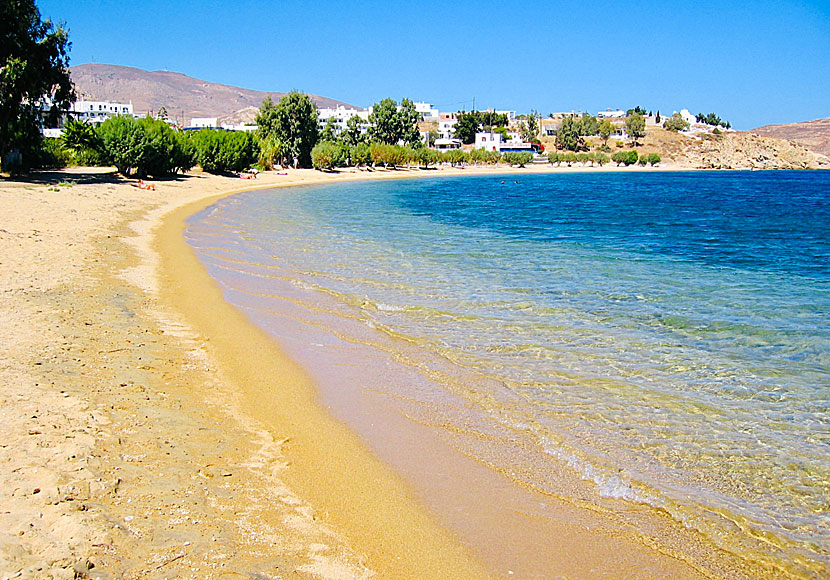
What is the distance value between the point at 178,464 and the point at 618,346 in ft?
21.5

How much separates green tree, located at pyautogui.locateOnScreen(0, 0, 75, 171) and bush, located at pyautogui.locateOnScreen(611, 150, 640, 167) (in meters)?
155

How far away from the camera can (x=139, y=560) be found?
3891 millimetres

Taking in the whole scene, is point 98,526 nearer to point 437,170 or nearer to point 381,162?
point 381,162

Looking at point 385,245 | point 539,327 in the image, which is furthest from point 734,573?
point 385,245

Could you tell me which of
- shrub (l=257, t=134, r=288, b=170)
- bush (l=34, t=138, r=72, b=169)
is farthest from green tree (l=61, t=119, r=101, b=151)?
shrub (l=257, t=134, r=288, b=170)

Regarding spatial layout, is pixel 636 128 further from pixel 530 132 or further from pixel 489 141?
pixel 489 141

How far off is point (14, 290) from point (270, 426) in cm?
635

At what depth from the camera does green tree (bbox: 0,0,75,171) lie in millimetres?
29500

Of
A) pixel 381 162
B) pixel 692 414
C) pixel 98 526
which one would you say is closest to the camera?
pixel 98 526

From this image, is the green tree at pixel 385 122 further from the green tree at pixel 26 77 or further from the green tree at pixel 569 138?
the green tree at pixel 26 77

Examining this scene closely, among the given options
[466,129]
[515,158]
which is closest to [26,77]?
[515,158]

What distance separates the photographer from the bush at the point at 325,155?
82.6 meters

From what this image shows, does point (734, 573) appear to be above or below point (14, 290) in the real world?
below

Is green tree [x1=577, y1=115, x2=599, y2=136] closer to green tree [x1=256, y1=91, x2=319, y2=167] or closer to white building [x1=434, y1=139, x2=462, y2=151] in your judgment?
white building [x1=434, y1=139, x2=462, y2=151]
